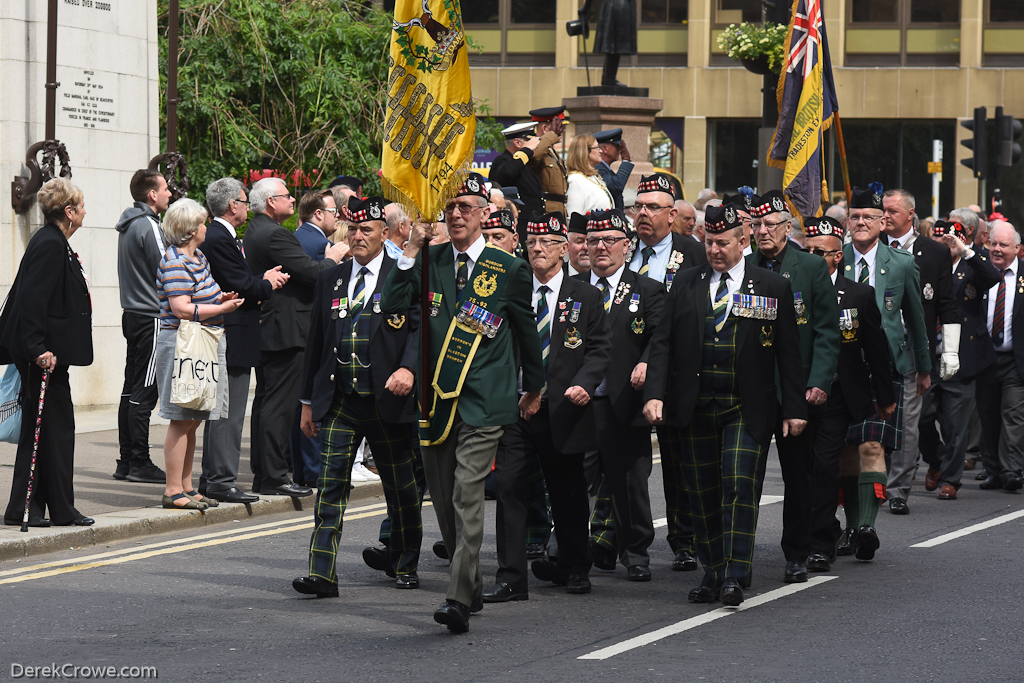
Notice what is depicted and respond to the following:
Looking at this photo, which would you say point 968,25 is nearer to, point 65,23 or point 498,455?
point 65,23

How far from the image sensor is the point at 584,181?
43.9 ft

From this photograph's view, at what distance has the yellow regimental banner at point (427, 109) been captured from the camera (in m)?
7.48

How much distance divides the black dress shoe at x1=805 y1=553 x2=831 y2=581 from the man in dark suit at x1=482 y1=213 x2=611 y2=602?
4.95 feet

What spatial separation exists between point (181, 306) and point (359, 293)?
2.14 m

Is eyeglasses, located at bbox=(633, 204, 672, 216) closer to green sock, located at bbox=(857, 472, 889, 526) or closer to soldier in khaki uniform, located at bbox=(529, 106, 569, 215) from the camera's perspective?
green sock, located at bbox=(857, 472, 889, 526)

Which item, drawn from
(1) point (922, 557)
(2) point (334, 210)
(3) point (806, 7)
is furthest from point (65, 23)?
(1) point (922, 557)

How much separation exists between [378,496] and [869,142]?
2939 centimetres

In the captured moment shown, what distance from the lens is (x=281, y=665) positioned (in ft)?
21.5

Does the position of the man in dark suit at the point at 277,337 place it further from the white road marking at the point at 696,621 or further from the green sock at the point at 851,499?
the white road marking at the point at 696,621

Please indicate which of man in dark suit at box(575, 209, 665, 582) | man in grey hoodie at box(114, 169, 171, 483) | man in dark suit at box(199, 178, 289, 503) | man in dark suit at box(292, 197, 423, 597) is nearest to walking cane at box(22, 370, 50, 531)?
man in dark suit at box(199, 178, 289, 503)

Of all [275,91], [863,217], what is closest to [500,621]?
[863,217]

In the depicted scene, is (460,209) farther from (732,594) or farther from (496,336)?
(732,594)

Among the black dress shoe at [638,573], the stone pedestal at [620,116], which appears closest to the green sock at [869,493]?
the black dress shoe at [638,573]

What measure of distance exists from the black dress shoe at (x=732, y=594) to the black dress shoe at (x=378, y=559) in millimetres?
1957
